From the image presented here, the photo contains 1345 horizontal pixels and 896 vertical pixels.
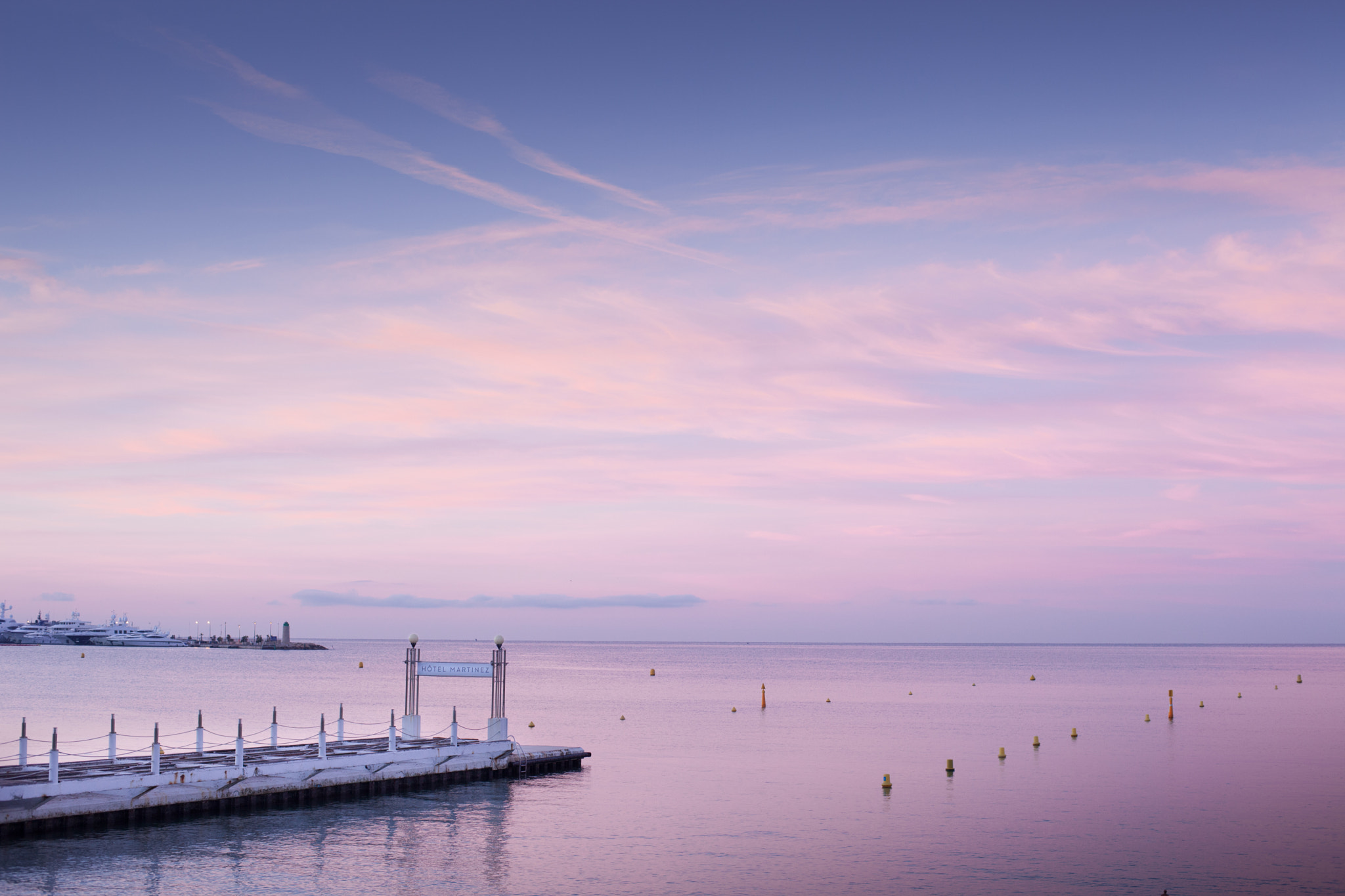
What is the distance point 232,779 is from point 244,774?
707mm

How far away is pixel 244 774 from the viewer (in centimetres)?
4181

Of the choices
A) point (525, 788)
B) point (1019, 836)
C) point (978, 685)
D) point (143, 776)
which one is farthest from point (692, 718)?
point (978, 685)

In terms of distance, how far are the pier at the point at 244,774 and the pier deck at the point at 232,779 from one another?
4 centimetres

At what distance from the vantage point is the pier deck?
1389 inches

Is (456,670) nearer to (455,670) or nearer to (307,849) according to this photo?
(455,670)

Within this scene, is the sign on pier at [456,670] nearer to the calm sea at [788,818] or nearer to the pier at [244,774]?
the pier at [244,774]

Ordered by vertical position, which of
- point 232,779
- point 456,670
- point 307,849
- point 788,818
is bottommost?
point 788,818

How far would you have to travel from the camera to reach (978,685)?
16325cm

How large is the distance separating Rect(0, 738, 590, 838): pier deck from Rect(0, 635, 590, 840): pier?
0.04 m

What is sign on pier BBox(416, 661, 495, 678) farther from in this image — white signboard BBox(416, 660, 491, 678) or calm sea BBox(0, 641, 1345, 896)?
calm sea BBox(0, 641, 1345, 896)

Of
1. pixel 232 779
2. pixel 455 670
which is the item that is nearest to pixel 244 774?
pixel 232 779

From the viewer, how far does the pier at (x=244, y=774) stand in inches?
1399

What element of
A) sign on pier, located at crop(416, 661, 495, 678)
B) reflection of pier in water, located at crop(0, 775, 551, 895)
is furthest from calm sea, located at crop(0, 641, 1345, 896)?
sign on pier, located at crop(416, 661, 495, 678)

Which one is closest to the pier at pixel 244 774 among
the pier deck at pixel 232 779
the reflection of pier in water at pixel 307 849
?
the pier deck at pixel 232 779
